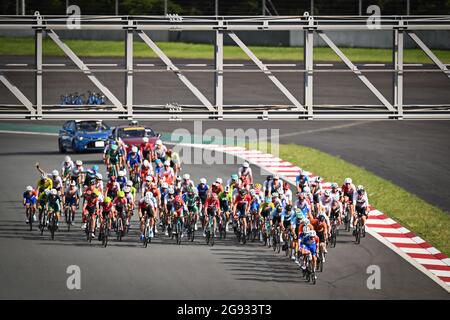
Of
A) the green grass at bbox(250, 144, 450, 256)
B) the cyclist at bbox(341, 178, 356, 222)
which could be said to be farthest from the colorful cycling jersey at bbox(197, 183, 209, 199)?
the green grass at bbox(250, 144, 450, 256)

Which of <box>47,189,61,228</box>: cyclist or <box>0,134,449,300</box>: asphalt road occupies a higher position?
<box>47,189,61,228</box>: cyclist

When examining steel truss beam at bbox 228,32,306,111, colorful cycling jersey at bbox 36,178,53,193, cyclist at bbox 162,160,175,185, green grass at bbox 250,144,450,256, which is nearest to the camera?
steel truss beam at bbox 228,32,306,111

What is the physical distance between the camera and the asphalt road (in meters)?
30.7

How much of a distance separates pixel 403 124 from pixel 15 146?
813 inches

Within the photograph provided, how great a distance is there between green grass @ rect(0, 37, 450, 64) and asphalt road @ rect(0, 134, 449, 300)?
4331 cm

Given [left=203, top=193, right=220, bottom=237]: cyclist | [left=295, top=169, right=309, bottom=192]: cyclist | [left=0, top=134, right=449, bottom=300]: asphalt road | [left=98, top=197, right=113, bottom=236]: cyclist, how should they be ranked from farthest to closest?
[left=295, top=169, right=309, bottom=192]: cyclist, [left=203, top=193, right=220, bottom=237]: cyclist, [left=98, top=197, right=113, bottom=236]: cyclist, [left=0, top=134, right=449, bottom=300]: asphalt road

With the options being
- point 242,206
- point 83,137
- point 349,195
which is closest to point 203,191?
point 242,206

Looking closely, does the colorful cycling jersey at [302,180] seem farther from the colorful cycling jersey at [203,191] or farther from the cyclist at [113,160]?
the cyclist at [113,160]

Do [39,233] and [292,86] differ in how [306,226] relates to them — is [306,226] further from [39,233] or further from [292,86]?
[292,86]

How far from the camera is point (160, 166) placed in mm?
41656

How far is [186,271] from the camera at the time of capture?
1298 inches

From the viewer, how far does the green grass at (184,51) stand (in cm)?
8044

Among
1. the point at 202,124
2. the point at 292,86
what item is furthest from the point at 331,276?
the point at 292,86
